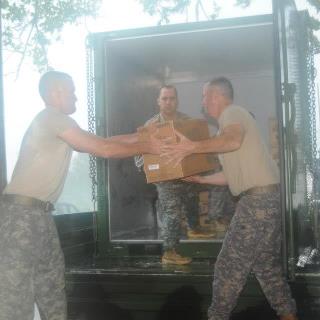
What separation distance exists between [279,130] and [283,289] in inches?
46.4

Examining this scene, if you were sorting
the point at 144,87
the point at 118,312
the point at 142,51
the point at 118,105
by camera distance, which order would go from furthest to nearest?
the point at 144,87, the point at 142,51, the point at 118,105, the point at 118,312

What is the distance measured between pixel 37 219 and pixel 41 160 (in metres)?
0.39

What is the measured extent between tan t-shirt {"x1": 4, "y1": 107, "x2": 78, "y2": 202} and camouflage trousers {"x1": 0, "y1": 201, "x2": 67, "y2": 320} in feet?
0.43

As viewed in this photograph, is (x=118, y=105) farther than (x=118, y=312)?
Yes

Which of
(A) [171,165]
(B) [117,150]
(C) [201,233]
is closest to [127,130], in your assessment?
(C) [201,233]

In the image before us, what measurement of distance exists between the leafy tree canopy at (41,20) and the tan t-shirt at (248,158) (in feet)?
6.19

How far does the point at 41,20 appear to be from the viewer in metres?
4.67

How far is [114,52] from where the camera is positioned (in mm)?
6117

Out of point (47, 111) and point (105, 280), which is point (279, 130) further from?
point (105, 280)

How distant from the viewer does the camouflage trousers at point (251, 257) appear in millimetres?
3357

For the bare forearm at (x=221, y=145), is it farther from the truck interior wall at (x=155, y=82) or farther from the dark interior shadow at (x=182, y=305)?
the truck interior wall at (x=155, y=82)

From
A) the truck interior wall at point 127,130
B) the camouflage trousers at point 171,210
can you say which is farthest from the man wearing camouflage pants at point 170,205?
the truck interior wall at point 127,130

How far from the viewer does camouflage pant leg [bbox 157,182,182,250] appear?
497 cm

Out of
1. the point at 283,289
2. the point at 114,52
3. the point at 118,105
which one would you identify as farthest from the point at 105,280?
the point at 114,52
